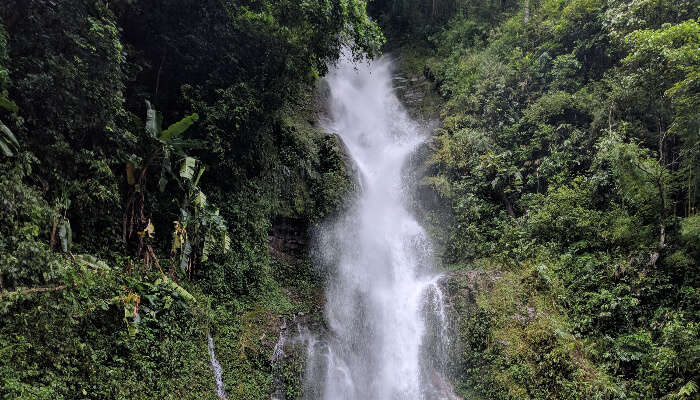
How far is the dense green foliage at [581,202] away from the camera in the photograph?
8.34 metres

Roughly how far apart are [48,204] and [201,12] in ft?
18.0

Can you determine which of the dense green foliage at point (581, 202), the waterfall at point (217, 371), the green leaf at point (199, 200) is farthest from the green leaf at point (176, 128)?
the dense green foliage at point (581, 202)

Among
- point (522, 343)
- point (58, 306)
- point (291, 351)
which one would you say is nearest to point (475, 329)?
point (522, 343)

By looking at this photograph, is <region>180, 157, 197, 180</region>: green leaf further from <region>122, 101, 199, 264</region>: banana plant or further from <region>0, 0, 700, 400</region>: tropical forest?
<region>122, 101, 199, 264</region>: banana plant

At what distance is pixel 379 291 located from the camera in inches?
472

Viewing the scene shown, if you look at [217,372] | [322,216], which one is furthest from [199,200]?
[322,216]

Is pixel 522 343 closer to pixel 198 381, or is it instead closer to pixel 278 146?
pixel 198 381

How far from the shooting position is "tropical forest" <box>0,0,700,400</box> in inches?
236

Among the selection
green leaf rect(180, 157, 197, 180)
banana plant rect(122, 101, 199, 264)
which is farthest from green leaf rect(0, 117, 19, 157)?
green leaf rect(180, 157, 197, 180)

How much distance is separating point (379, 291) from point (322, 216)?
303 centimetres

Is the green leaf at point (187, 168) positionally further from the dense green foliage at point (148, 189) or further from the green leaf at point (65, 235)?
the green leaf at point (65, 235)

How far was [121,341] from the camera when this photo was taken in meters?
6.05

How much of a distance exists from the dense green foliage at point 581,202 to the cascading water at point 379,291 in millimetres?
967

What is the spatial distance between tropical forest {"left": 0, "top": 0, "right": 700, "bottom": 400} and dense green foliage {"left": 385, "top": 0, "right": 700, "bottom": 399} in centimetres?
7
